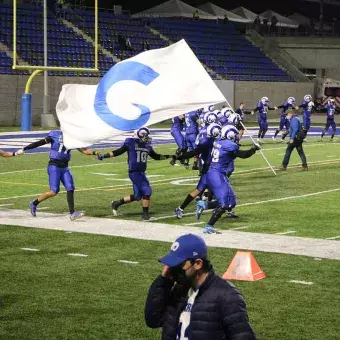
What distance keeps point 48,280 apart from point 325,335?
11.4ft

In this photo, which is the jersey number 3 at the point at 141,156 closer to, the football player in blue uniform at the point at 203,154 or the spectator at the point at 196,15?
the football player in blue uniform at the point at 203,154

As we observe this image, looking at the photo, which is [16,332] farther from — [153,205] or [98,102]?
[153,205]

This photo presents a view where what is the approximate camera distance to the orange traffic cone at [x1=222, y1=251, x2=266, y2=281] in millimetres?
11562

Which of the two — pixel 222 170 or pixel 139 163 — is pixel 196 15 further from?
pixel 222 170

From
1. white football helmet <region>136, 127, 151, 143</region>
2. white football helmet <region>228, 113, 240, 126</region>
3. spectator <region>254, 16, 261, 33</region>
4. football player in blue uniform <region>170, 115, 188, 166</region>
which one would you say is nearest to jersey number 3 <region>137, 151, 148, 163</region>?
white football helmet <region>136, 127, 151, 143</region>

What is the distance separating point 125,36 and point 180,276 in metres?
45.0

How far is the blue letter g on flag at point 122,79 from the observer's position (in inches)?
582

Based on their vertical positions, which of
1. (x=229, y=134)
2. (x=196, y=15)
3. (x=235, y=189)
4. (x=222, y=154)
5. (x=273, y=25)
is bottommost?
(x=235, y=189)

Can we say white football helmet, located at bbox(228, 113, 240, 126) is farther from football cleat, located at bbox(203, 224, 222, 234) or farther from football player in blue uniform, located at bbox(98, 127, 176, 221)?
football cleat, located at bbox(203, 224, 222, 234)

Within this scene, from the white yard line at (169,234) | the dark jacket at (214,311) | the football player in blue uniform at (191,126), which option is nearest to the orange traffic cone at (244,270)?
the white yard line at (169,234)

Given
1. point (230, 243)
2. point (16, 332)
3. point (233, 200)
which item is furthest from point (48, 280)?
point (233, 200)

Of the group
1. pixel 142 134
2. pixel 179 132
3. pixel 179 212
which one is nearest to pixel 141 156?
pixel 142 134

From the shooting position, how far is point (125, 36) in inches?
1971

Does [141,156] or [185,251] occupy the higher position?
[185,251]
